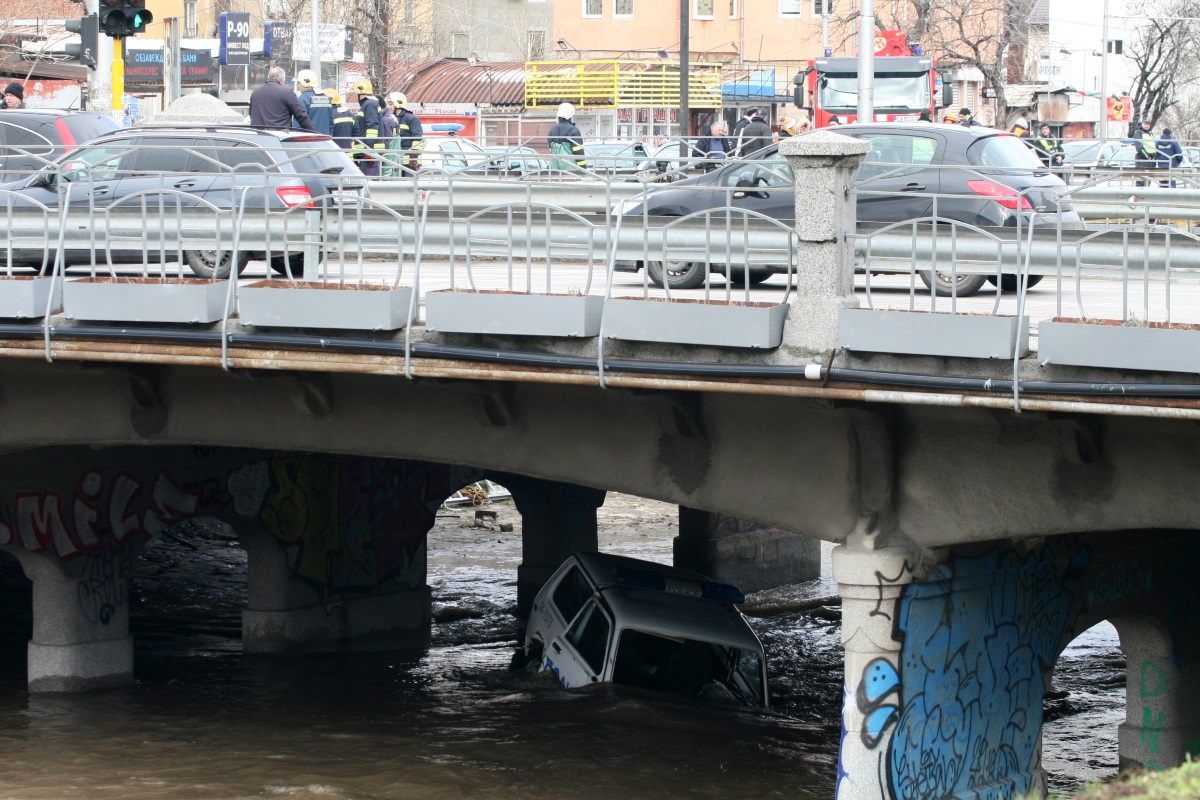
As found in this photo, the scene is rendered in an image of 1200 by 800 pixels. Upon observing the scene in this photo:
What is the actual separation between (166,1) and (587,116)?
51.6 feet

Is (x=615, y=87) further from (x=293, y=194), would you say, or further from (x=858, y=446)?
(x=858, y=446)

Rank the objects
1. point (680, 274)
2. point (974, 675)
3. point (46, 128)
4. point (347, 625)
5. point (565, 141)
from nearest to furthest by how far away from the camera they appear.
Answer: point (974, 675) < point (680, 274) < point (46, 128) < point (347, 625) < point (565, 141)

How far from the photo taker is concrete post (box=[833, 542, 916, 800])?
446 inches

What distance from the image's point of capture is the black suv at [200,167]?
1488cm

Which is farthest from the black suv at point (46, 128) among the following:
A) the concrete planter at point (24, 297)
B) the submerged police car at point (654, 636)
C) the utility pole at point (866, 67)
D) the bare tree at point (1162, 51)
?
the bare tree at point (1162, 51)

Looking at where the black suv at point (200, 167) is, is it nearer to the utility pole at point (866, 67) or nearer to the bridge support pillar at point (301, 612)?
the bridge support pillar at point (301, 612)

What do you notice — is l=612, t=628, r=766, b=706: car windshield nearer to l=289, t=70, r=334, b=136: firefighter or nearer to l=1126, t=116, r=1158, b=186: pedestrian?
l=1126, t=116, r=1158, b=186: pedestrian

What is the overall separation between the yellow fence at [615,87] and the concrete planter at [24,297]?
32918 millimetres

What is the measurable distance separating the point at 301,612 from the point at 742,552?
9.47 m

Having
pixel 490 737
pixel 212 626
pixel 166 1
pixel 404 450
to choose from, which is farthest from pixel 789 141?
pixel 166 1

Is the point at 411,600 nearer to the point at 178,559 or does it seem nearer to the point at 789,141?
the point at 178,559

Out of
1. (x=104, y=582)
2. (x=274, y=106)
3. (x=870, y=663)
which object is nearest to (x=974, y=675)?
(x=870, y=663)

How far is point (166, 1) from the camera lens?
5216 centimetres

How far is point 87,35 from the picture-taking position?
2083cm
